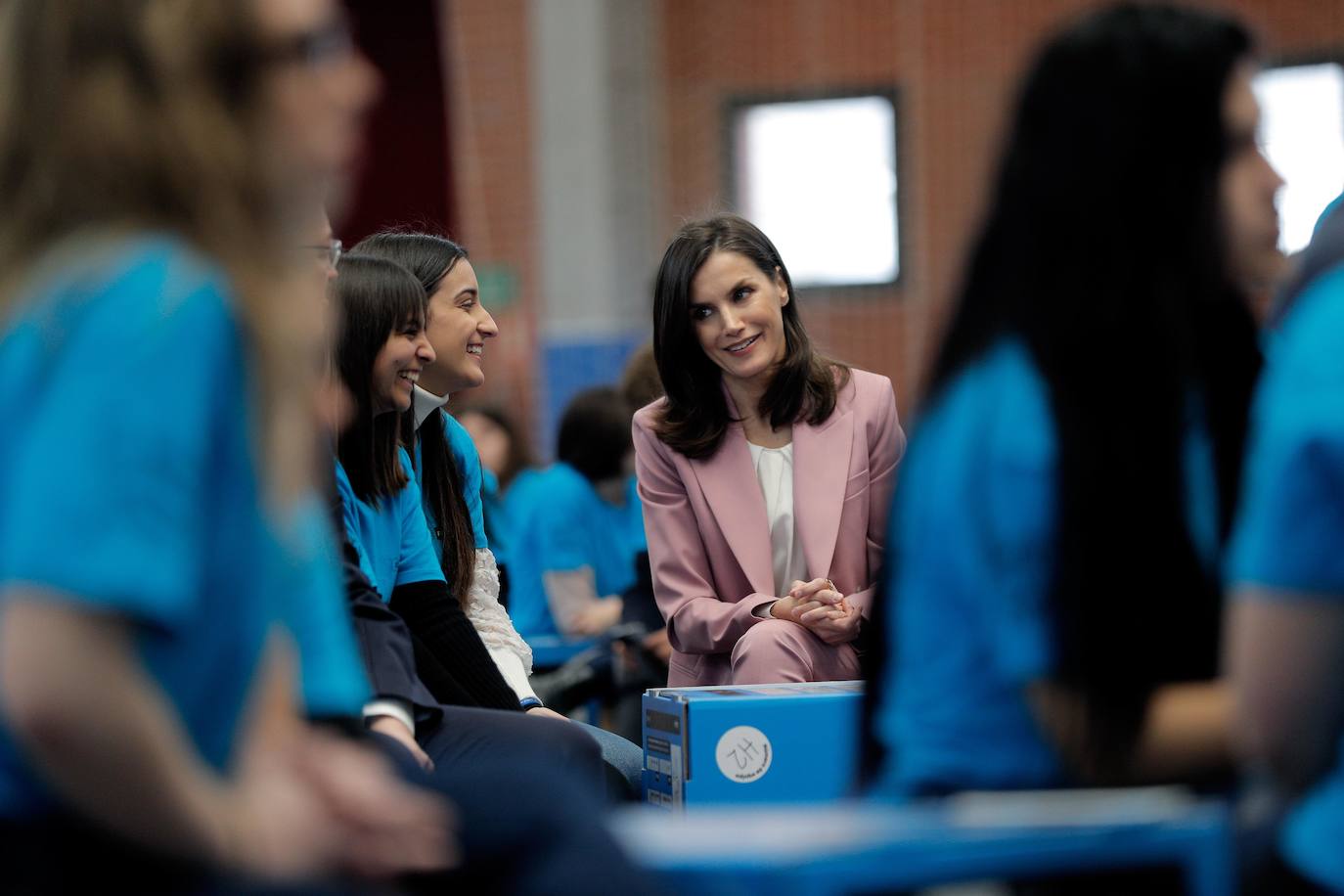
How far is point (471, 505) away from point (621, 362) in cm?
456

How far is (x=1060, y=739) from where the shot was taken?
1312 millimetres

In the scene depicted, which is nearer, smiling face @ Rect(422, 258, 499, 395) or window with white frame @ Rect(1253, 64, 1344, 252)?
smiling face @ Rect(422, 258, 499, 395)

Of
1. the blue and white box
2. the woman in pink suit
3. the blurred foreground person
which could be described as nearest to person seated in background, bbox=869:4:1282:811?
the blurred foreground person

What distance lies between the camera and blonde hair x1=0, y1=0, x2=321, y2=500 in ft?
3.41

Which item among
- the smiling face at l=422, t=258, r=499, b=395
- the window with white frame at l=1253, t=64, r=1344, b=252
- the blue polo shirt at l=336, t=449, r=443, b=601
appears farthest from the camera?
the window with white frame at l=1253, t=64, r=1344, b=252

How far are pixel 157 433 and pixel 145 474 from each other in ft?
0.09

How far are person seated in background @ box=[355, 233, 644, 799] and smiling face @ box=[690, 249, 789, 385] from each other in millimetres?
469

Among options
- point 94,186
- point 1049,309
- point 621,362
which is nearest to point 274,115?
point 94,186

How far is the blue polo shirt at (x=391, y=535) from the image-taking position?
8.25 ft

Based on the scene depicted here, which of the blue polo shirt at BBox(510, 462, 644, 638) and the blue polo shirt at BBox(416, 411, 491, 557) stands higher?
the blue polo shirt at BBox(416, 411, 491, 557)

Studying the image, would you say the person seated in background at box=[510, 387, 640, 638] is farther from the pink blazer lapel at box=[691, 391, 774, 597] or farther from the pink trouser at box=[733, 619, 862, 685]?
the pink trouser at box=[733, 619, 862, 685]

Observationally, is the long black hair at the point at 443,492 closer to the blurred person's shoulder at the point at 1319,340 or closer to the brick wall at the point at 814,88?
the blurred person's shoulder at the point at 1319,340

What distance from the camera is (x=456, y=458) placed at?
3.03m

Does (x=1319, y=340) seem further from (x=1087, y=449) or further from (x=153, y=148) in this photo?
(x=153, y=148)
